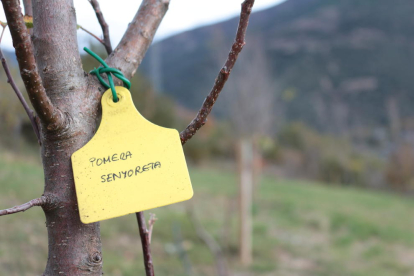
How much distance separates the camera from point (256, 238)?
18.2 ft

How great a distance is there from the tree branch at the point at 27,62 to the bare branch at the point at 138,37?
8.2 inches

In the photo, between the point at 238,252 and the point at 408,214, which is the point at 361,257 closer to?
the point at 238,252

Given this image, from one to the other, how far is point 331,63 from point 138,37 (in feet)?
89.0

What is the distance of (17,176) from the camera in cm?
566

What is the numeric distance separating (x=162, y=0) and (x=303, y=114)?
897 inches

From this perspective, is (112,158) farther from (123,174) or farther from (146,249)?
(146,249)

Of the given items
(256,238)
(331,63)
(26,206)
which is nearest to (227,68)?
(26,206)

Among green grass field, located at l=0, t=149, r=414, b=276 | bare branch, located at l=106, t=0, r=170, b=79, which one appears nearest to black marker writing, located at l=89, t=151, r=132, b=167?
bare branch, located at l=106, t=0, r=170, b=79

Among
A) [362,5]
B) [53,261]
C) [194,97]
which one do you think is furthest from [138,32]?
[362,5]

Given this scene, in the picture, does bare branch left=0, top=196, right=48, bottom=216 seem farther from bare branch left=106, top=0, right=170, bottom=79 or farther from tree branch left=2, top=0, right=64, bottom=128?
bare branch left=106, top=0, right=170, bottom=79

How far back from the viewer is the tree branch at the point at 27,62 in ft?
1.48

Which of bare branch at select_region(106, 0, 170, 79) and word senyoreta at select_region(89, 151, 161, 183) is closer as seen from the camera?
word senyoreta at select_region(89, 151, 161, 183)

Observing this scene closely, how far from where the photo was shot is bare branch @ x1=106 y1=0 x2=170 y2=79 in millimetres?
738

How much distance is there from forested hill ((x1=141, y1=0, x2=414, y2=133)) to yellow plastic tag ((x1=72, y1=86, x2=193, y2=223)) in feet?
65.7
